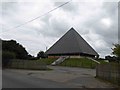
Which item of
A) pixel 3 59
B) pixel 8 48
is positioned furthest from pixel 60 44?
pixel 3 59

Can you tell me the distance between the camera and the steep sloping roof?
69.2 meters

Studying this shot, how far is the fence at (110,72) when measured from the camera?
15498mm

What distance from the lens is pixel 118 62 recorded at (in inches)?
649

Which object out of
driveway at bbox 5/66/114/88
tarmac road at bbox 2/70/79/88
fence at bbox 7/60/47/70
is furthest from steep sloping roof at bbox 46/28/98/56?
tarmac road at bbox 2/70/79/88

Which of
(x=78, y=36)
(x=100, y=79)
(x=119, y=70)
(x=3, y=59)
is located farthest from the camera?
(x=78, y=36)

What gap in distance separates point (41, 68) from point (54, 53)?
137 ft

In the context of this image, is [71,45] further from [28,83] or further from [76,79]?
[28,83]

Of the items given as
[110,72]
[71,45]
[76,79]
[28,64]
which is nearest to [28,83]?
[76,79]

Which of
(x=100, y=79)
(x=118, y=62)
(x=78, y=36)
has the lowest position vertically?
(x=100, y=79)

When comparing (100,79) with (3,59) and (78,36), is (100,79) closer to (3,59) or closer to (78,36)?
(3,59)

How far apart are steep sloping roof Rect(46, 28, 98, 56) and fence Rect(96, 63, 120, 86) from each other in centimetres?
4932

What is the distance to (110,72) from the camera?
16.2 metres

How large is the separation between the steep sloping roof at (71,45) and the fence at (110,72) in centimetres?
4932

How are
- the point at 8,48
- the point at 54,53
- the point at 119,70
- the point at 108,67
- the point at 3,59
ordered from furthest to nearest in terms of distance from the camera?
the point at 54,53
the point at 8,48
the point at 3,59
the point at 108,67
the point at 119,70
